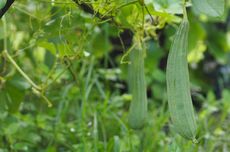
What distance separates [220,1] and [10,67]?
0.86 meters

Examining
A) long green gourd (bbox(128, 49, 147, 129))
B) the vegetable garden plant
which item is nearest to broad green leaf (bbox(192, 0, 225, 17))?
the vegetable garden plant

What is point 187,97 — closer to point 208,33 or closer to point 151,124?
point 151,124

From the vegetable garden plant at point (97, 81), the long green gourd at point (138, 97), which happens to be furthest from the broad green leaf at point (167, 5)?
the long green gourd at point (138, 97)

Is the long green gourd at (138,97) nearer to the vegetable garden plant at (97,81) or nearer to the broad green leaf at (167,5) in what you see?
the vegetable garden plant at (97,81)

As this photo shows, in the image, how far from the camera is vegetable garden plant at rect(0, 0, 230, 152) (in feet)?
2.93

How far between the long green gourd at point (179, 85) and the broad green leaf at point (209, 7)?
31mm

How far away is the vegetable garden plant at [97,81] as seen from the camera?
2.93ft

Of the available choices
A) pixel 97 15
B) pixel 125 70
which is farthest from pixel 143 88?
pixel 125 70

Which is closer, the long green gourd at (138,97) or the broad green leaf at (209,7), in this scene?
the broad green leaf at (209,7)

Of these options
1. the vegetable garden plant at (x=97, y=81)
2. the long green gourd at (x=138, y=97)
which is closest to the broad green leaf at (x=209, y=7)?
the vegetable garden plant at (x=97, y=81)

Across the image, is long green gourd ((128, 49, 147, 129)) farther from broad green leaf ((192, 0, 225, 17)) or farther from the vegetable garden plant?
broad green leaf ((192, 0, 225, 17))

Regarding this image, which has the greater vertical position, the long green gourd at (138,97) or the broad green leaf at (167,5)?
the broad green leaf at (167,5)

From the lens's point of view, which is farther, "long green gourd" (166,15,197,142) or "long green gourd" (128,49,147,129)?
"long green gourd" (128,49,147,129)

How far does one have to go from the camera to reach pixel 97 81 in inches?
78.6
